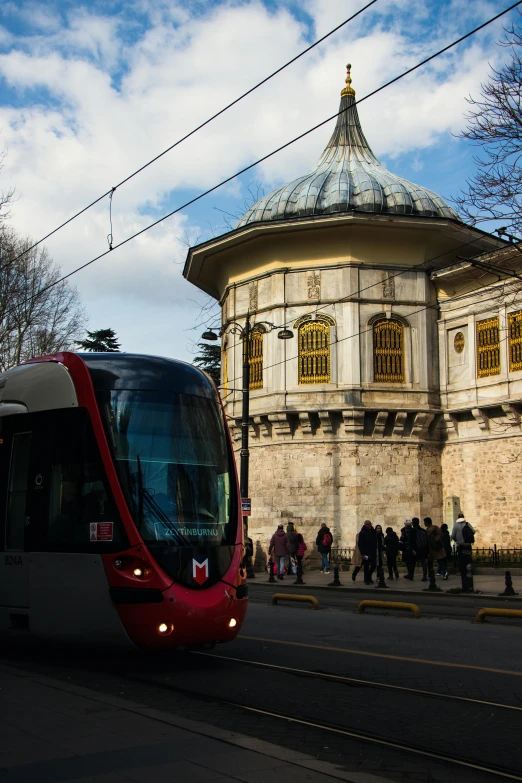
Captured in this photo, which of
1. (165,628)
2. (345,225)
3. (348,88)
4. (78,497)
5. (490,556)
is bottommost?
(165,628)

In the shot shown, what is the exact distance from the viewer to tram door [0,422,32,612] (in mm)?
9672

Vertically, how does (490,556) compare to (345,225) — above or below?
below

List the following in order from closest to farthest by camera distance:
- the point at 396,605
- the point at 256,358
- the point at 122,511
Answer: the point at 122,511 < the point at 396,605 < the point at 256,358

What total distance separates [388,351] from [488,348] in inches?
139

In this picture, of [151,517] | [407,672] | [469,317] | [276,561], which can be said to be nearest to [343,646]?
[407,672]

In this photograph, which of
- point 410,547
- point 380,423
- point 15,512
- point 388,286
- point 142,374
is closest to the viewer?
point 142,374

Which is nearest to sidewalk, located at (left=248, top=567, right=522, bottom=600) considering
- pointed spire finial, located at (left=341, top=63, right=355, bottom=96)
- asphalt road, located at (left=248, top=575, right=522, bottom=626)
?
asphalt road, located at (left=248, top=575, right=522, bottom=626)

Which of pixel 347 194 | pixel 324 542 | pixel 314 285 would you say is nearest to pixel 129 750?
pixel 324 542

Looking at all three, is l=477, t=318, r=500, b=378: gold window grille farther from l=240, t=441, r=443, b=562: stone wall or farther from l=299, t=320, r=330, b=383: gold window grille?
l=299, t=320, r=330, b=383: gold window grille

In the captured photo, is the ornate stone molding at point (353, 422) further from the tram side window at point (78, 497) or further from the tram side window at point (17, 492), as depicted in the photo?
the tram side window at point (78, 497)

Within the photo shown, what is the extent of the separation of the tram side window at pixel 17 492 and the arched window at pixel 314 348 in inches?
834

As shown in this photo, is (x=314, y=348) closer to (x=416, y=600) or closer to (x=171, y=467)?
(x=416, y=600)

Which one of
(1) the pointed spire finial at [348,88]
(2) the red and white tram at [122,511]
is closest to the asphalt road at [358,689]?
(2) the red and white tram at [122,511]

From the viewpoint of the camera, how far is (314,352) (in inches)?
1220
